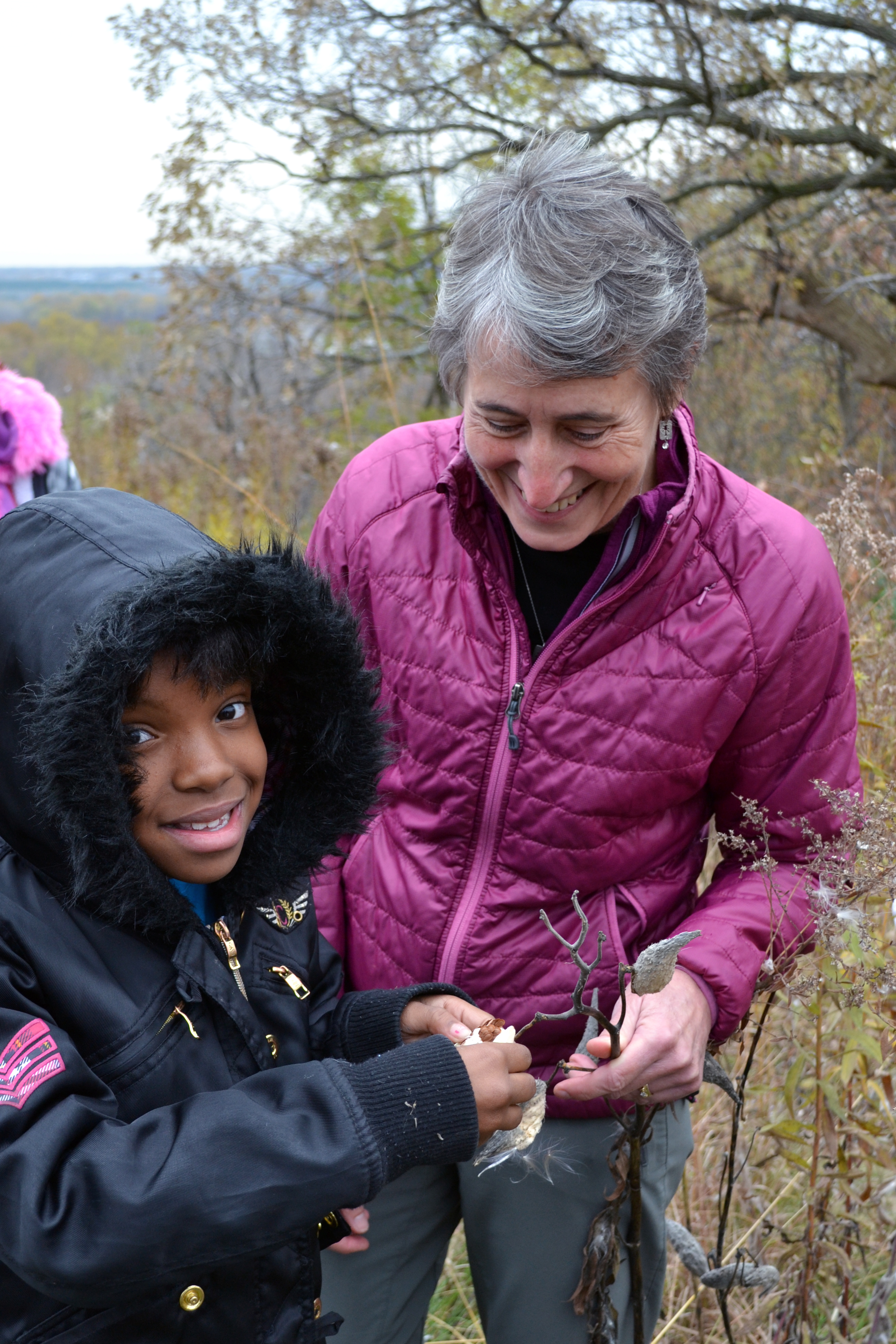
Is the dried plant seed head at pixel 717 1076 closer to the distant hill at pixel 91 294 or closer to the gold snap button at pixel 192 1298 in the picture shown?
the gold snap button at pixel 192 1298

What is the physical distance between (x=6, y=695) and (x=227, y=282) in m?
6.74

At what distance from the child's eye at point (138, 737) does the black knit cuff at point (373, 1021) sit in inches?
21.4

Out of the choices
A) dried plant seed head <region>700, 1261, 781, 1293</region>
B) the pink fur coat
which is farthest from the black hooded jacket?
the pink fur coat

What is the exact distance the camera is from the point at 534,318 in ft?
4.75

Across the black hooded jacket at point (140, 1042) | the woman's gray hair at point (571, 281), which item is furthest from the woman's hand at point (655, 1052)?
the woman's gray hair at point (571, 281)

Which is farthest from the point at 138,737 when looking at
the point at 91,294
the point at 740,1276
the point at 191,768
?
the point at 91,294

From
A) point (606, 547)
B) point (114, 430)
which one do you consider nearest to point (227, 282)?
point (114, 430)

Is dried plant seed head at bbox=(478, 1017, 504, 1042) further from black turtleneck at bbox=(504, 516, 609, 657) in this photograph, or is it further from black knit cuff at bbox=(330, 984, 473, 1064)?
black turtleneck at bbox=(504, 516, 609, 657)

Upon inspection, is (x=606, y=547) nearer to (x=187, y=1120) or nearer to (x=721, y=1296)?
(x=187, y=1120)

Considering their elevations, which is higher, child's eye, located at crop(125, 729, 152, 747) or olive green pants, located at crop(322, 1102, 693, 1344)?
child's eye, located at crop(125, 729, 152, 747)

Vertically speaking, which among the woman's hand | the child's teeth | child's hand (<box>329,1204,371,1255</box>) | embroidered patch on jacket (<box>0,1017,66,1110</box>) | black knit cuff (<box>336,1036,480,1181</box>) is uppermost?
the child's teeth

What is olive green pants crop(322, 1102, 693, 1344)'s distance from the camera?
5.85 feet

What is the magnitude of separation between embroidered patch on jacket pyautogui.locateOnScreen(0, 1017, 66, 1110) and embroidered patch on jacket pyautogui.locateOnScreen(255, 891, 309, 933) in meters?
0.42

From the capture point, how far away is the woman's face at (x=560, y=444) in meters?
1.50
